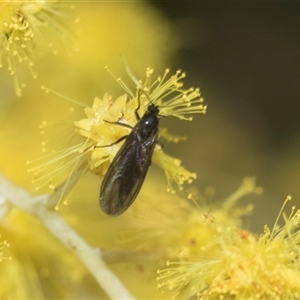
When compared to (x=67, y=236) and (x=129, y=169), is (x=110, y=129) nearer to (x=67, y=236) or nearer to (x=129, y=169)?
(x=129, y=169)

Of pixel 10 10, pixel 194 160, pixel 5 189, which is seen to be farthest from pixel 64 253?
pixel 194 160

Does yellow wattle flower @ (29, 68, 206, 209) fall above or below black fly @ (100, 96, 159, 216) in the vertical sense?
above

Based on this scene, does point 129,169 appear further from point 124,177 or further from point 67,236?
point 67,236

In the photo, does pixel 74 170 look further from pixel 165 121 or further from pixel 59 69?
pixel 165 121

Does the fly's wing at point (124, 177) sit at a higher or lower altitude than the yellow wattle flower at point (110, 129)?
lower

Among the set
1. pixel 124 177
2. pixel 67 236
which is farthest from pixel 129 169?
pixel 67 236
